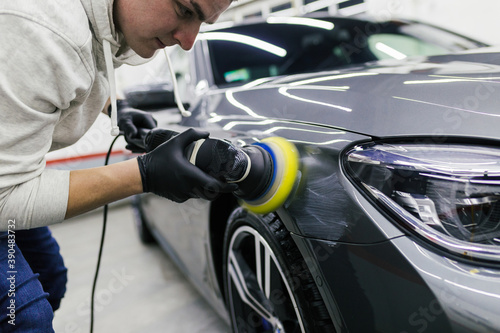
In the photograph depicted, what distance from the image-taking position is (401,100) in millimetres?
894

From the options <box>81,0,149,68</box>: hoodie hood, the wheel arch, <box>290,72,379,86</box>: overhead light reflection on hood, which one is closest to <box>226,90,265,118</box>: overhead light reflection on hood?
<box>290,72,379,86</box>: overhead light reflection on hood

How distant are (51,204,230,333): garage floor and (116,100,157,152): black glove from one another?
1.00 metres

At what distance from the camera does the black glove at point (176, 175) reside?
2.92 ft

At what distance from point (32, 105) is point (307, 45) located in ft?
4.52

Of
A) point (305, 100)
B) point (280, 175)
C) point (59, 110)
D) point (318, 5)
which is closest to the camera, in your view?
point (59, 110)

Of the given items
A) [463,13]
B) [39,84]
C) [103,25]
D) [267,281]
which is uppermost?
[463,13]

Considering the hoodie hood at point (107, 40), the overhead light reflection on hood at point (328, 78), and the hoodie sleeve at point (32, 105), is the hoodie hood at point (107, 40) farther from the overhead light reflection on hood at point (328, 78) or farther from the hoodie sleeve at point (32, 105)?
the overhead light reflection on hood at point (328, 78)

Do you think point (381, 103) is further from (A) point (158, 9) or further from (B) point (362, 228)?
(A) point (158, 9)

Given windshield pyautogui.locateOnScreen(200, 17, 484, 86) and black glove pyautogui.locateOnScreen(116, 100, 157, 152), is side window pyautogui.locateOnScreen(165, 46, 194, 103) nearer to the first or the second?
windshield pyautogui.locateOnScreen(200, 17, 484, 86)

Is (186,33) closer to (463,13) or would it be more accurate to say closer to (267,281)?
(267,281)

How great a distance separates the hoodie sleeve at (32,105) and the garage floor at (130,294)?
123 cm

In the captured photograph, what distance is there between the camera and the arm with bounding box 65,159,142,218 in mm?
865

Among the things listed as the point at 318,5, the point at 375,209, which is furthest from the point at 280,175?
the point at 318,5

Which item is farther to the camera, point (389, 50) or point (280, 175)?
point (389, 50)
